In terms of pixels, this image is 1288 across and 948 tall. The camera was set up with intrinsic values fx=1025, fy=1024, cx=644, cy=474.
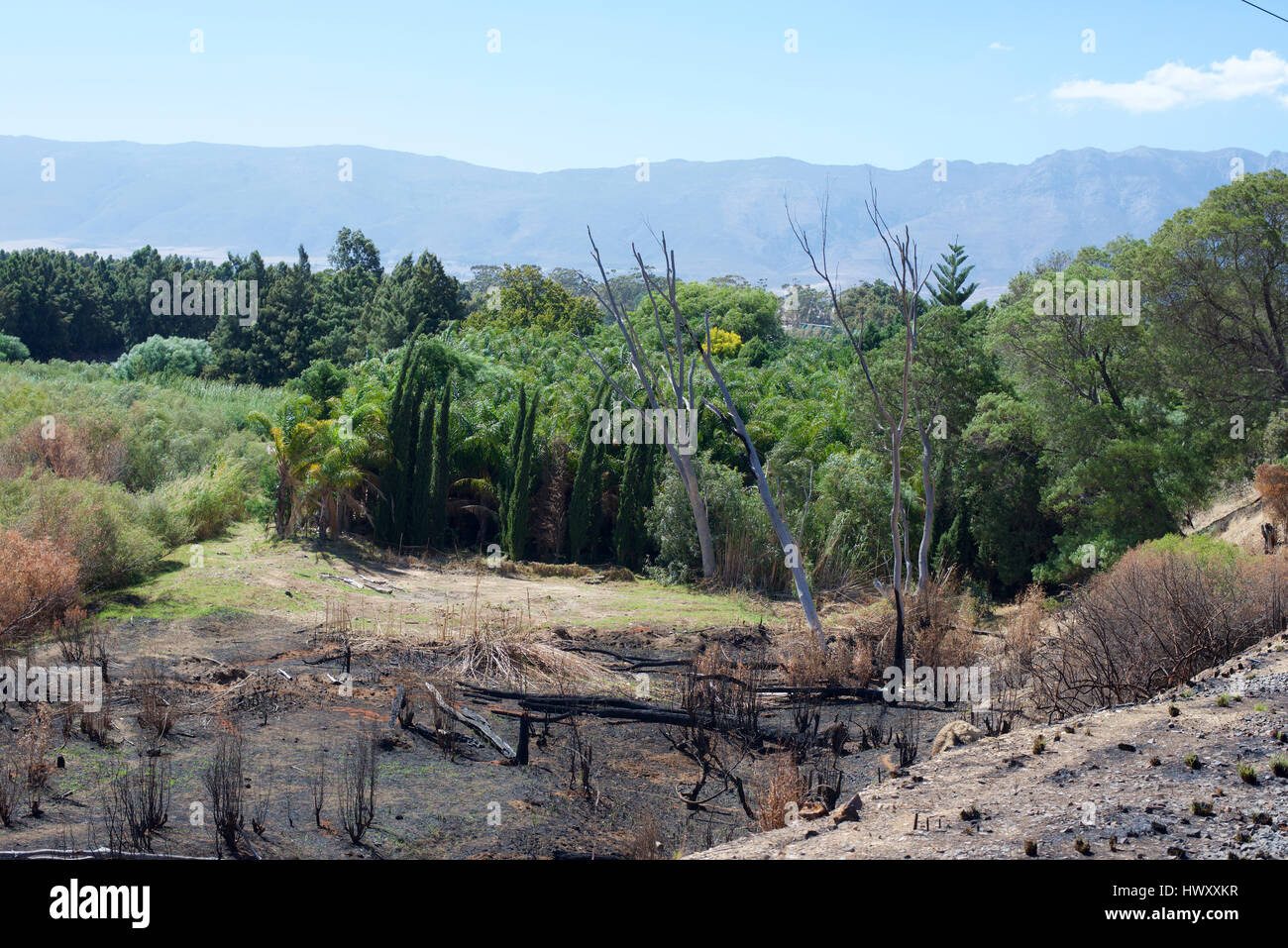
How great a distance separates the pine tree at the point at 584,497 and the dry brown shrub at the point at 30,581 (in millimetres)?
9509

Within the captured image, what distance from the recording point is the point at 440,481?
20.1 metres

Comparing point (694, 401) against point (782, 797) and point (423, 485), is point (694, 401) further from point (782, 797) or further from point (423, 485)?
point (782, 797)

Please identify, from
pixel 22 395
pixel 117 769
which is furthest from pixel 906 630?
pixel 22 395

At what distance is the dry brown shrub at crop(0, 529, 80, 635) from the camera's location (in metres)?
11.3

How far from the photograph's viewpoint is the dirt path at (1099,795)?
20.3 ft

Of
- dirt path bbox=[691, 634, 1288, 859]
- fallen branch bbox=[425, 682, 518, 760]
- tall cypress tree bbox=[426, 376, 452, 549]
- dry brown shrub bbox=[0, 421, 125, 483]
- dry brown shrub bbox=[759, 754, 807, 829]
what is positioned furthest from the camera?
tall cypress tree bbox=[426, 376, 452, 549]

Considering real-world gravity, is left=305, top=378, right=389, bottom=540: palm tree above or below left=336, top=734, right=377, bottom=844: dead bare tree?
above

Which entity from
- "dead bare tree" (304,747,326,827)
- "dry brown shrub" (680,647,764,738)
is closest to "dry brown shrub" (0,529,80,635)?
"dead bare tree" (304,747,326,827)

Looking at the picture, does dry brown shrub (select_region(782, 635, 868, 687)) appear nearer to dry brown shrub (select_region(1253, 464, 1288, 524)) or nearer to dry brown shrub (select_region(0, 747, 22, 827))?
dry brown shrub (select_region(1253, 464, 1288, 524))

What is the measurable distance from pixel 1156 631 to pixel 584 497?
11895 mm

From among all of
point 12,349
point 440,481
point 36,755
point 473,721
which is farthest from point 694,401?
point 12,349

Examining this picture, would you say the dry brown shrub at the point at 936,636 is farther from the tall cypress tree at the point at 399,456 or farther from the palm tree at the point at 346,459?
the palm tree at the point at 346,459

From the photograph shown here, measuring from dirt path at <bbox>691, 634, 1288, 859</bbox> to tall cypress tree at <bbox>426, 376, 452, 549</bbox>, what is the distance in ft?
43.6

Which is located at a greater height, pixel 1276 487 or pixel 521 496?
pixel 1276 487
